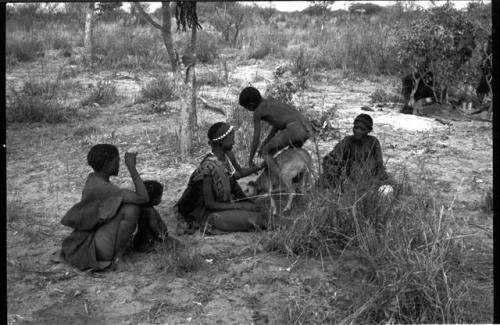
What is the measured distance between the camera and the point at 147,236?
3.89 m

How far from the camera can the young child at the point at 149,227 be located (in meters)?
3.84

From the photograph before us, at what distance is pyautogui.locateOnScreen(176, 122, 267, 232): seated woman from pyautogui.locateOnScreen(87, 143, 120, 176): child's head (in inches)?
28.3

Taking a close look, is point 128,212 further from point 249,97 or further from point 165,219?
point 249,97

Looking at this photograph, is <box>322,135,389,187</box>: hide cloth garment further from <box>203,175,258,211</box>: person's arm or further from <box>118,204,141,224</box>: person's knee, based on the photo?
<box>118,204,141,224</box>: person's knee

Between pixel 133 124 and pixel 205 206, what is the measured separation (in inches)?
140

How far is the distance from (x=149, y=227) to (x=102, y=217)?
35cm

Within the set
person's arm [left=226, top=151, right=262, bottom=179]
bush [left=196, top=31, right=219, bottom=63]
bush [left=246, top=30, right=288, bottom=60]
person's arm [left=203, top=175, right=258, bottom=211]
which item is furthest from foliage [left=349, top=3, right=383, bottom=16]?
person's arm [left=203, top=175, right=258, bottom=211]

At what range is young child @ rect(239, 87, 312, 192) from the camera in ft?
15.7

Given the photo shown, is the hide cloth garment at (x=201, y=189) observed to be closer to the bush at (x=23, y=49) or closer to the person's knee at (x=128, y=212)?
the person's knee at (x=128, y=212)

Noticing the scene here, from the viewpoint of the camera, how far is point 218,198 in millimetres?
4246

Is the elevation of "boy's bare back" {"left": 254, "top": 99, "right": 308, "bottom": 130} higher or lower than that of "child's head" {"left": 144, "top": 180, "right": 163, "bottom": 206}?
higher

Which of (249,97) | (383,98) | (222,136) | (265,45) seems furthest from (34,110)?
(265,45)

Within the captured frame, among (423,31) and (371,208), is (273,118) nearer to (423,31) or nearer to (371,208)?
(371,208)

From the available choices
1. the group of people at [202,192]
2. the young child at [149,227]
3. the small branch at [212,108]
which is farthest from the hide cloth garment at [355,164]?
the small branch at [212,108]
